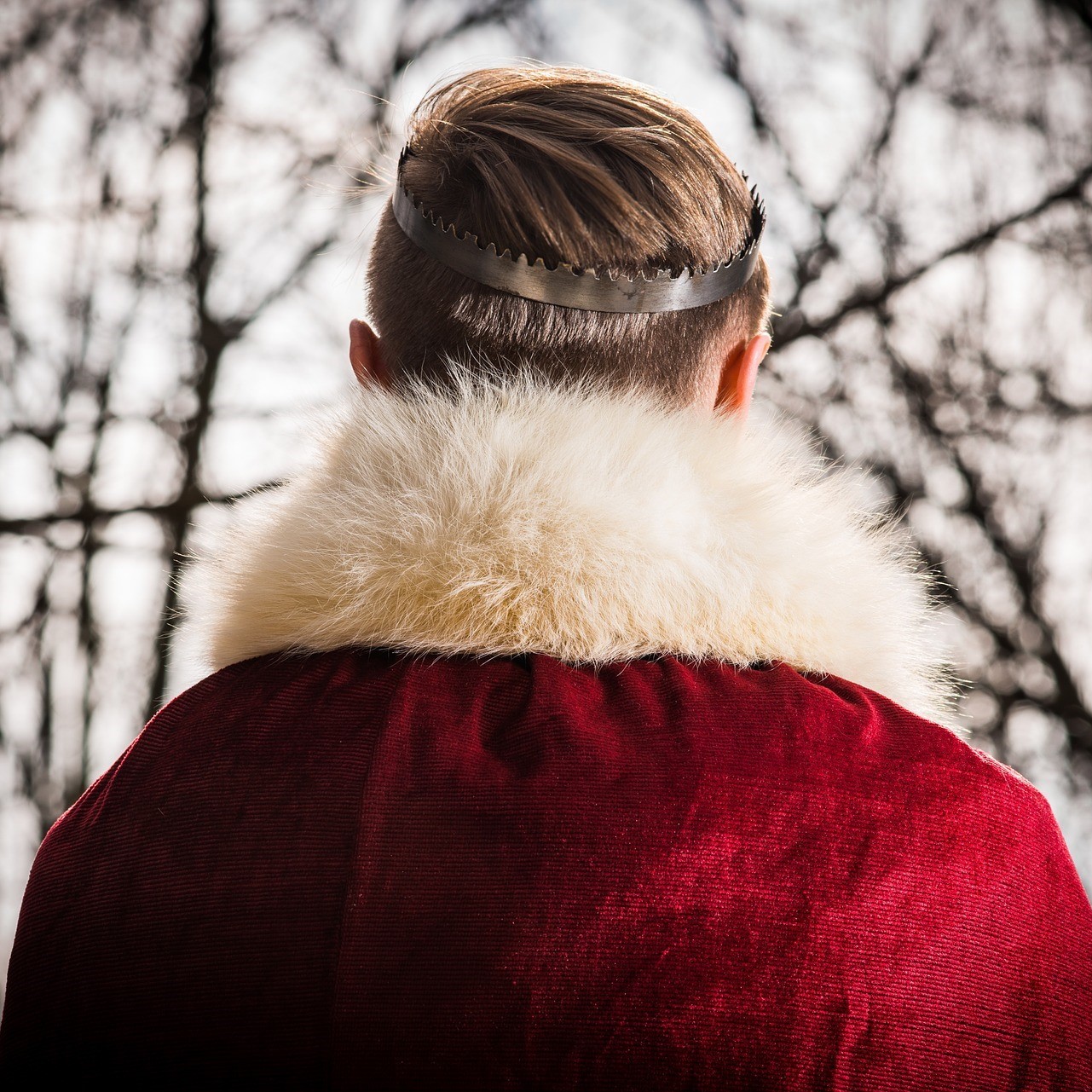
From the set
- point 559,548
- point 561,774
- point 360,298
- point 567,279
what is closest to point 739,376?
point 567,279

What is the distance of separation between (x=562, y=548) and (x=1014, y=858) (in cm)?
45

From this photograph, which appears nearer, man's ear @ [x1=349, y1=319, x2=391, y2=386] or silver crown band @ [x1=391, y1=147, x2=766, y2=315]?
silver crown band @ [x1=391, y1=147, x2=766, y2=315]

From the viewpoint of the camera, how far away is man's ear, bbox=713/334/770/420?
1.17m

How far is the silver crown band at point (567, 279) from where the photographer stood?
1.09 meters

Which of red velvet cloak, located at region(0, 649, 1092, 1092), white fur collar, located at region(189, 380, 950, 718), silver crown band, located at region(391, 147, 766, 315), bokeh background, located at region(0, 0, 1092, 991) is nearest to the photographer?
red velvet cloak, located at region(0, 649, 1092, 1092)

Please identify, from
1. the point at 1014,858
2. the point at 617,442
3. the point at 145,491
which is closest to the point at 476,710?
the point at 617,442

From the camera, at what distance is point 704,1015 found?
0.81m

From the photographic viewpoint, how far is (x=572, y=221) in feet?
3.57

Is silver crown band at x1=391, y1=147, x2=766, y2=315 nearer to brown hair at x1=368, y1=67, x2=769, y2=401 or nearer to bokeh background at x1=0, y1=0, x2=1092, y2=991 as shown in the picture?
brown hair at x1=368, y1=67, x2=769, y2=401

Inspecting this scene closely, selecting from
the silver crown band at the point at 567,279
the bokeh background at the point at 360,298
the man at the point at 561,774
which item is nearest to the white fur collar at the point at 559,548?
the man at the point at 561,774

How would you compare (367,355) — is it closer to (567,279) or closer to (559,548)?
(567,279)

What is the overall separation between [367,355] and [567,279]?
27 centimetres

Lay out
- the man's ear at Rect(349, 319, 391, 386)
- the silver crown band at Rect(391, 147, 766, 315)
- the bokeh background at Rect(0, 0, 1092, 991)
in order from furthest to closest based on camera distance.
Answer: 1. the bokeh background at Rect(0, 0, 1092, 991)
2. the man's ear at Rect(349, 319, 391, 386)
3. the silver crown band at Rect(391, 147, 766, 315)

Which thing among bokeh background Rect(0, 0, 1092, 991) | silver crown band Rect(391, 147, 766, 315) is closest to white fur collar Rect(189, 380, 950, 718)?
silver crown band Rect(391, 147, 766, 315)
